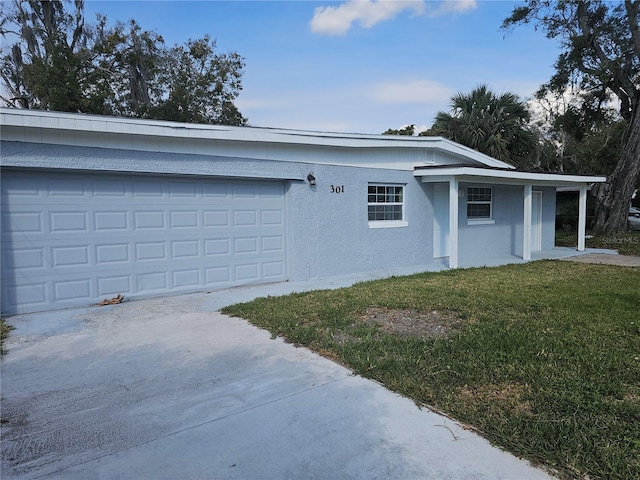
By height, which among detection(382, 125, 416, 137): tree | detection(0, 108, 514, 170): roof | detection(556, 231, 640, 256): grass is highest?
detection(382, 125, 416, 137): tree

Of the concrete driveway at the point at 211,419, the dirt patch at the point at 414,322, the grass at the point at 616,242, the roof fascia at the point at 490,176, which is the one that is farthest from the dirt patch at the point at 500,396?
the grass at the point at 616,242

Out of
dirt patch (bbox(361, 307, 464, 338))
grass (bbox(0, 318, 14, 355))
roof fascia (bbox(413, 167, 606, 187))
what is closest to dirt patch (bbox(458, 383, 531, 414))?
dirt patch (bbox(361, 307, 464, 338))

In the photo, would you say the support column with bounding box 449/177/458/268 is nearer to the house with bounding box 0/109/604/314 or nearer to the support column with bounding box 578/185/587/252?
the house with bounding box 0/109/604/314

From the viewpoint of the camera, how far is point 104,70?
2203cm

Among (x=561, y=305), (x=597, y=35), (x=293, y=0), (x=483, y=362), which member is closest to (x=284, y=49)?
(x=293, y=0)

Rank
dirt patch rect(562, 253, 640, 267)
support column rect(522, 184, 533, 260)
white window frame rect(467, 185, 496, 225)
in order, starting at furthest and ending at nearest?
white window frame rect(467, 185, 496, 225) < support column rect(522, 184, 533, 260) < dirt patch rect(562, 253, 640, 267)

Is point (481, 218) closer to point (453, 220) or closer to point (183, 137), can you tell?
point (453, 220)

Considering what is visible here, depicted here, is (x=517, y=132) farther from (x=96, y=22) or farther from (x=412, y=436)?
(x=96, y=22)

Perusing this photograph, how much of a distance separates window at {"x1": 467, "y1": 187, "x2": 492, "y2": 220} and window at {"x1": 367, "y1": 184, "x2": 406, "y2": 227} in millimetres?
2761

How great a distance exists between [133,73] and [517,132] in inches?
740

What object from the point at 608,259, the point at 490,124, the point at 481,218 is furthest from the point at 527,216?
the point at 490,124

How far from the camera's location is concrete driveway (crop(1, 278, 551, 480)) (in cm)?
283

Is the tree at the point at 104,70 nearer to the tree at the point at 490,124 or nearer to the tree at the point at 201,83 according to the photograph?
the tree at the point at 201,83

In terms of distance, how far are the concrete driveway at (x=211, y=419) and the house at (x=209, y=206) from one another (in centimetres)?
192
